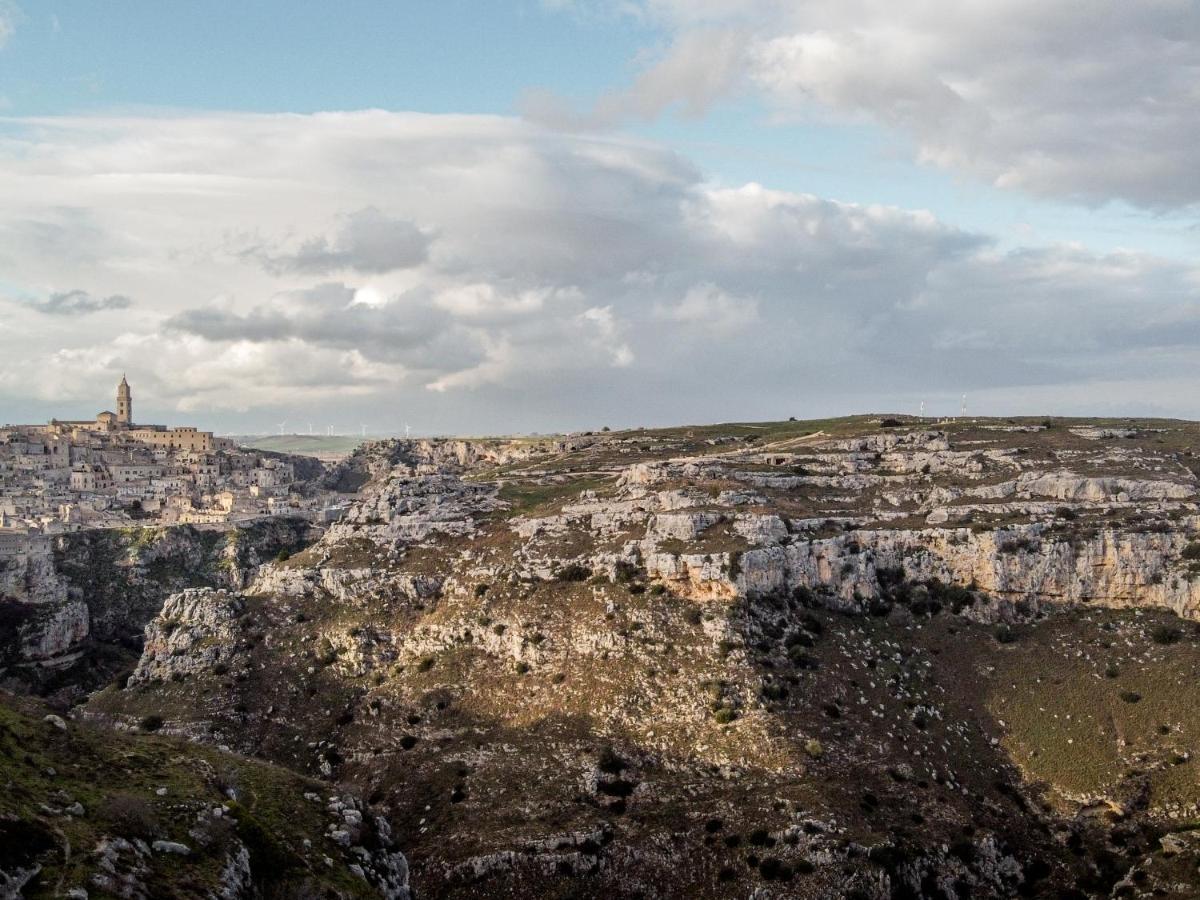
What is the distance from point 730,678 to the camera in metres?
63.5

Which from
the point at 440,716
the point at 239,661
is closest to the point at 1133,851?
the point at 440,716

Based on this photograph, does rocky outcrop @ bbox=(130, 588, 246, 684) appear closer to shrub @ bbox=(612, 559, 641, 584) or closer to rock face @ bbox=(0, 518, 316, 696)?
shrub @ bbox=(612, 559, 641, 584)

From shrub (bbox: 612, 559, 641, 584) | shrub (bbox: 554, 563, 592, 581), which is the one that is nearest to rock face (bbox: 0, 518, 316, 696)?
shrub (bbox: 554, 563, 592, 581)

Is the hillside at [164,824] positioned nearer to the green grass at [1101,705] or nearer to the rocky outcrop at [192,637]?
the rocky outcrop at [192,637]

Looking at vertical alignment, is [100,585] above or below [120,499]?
below

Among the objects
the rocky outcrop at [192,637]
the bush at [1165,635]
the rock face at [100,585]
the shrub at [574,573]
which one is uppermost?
the shrub at [574,573]

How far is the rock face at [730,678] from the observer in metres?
52.7

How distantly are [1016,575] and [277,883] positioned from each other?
58.6 m

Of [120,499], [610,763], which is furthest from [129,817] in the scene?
→ [120,499]

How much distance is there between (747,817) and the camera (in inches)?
2096

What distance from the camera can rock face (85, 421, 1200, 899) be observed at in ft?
173

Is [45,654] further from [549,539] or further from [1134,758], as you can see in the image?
[1134,758]

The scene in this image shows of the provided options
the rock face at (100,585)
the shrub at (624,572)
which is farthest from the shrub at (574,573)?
the rock face at (100,585)

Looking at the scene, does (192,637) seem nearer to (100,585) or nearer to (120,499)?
(100,585)
